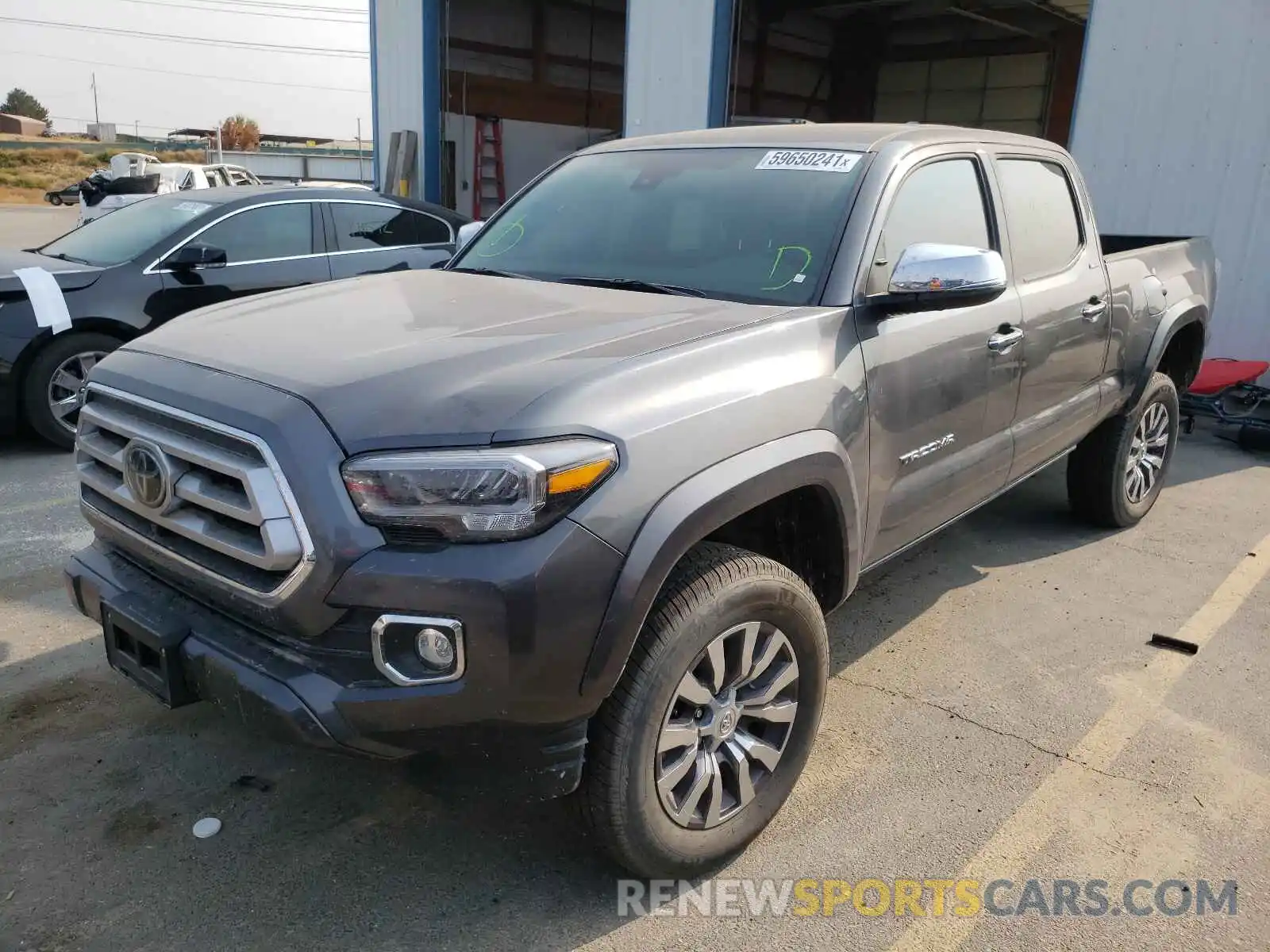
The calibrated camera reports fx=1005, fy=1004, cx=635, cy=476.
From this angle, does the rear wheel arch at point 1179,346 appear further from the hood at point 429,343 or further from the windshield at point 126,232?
the windshield at point 126,232

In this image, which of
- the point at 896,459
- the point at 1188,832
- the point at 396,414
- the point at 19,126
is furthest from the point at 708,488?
the point at 19,126

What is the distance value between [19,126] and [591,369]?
4048 inches

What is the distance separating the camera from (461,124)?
18.6 meters

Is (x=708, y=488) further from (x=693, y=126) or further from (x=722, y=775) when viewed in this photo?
(x=693, y=126)

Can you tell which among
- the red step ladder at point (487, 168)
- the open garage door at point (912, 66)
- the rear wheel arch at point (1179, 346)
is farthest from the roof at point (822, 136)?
the red step ladder at point (487, 168)

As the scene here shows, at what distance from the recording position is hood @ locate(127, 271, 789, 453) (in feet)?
6.98

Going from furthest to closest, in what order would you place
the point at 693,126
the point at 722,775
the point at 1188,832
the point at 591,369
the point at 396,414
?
the point at 693,126, the point at 1188,832, the point at 722,775, the point at 591,369, the point at 396,414

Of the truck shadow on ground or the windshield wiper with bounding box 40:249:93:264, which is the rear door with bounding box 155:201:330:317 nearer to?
the windshield wiper with bounding box 40:249:93:264

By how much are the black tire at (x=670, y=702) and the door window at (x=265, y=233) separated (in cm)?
542

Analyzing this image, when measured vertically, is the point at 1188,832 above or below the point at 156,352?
below

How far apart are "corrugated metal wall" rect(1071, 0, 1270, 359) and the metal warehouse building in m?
0.01

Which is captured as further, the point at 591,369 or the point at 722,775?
the point at 722,775

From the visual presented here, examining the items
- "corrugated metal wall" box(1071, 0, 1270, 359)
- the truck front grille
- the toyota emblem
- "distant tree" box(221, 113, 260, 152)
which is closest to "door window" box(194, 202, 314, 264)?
the truck front grille

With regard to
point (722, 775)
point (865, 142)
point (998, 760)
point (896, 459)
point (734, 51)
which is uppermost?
point (734, 51)
